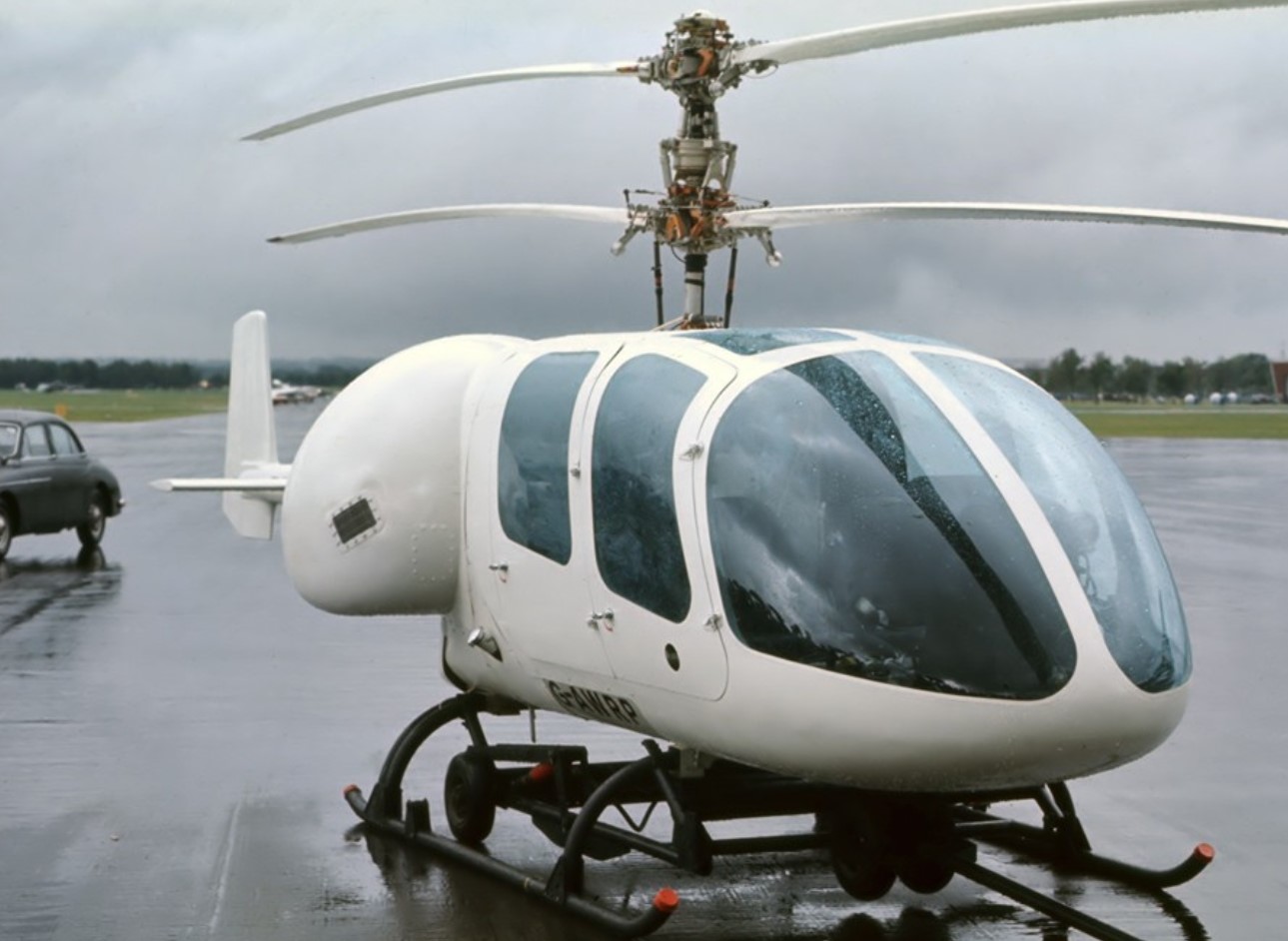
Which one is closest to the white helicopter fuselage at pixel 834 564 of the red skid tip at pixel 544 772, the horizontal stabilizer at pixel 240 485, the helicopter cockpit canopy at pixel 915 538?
the helicopter cockpit canopy at pixel 915 538

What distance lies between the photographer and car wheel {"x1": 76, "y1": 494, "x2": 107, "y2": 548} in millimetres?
23675

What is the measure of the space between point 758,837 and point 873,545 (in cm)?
195

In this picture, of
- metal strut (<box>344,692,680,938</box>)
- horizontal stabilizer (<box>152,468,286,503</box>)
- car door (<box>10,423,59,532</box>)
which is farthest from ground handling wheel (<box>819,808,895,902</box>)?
car door (<box>10,423,59,532</box>)

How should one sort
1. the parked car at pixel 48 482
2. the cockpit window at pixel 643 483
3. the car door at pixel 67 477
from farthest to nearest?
the car door at pixel 67 477 → the parked car at pixel 48 482 → the cockpit window at pixel 643 483

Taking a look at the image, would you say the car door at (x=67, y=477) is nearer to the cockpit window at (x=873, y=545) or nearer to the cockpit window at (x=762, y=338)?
the cockpit window at (x=762, y=338)

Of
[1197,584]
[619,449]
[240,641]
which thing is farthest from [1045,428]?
[1197,584]

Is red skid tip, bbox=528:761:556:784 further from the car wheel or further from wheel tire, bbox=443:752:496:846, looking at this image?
the car wheel

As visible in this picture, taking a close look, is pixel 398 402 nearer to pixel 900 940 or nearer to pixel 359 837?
pixel 359 837

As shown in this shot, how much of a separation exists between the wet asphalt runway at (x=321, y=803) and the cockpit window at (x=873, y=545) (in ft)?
5.64

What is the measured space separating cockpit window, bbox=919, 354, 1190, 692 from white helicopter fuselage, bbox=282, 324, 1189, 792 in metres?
0.01

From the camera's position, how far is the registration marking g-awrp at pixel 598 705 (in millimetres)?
7328

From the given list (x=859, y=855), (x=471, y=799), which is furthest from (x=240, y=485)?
(x=859, y=855)

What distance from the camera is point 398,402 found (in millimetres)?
8711

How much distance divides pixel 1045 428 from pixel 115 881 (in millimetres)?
4317
